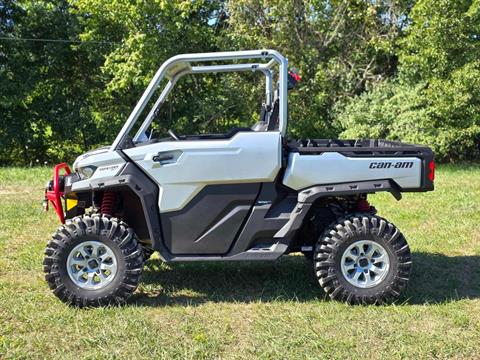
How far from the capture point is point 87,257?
4543mm

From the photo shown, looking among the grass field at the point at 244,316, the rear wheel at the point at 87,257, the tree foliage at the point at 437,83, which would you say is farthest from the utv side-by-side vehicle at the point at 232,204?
the tree foliage at the point at 437,83

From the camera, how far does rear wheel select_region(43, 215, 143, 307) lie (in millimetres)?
4461

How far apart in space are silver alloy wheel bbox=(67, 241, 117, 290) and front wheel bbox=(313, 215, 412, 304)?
1.72 metres

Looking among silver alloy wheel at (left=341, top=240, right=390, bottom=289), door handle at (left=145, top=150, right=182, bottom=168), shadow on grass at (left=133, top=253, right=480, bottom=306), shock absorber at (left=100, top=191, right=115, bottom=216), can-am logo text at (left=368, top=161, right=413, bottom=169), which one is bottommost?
shadow on grass at (left=133, top=253, right=480, bottom=306)

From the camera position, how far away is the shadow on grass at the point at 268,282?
4.82 metres

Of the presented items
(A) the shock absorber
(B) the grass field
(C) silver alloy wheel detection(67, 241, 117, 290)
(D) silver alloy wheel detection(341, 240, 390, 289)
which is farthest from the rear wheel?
(D) silver alloy wheel detection(341, 240, 390, 289)

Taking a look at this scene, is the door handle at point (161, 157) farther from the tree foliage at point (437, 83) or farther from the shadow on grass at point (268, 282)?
the tree foliage at point (437, 83)

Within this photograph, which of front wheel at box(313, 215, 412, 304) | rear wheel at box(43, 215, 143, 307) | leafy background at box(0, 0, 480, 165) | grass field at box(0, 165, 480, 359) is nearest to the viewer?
grass field at box(0, 165, 480, 359)

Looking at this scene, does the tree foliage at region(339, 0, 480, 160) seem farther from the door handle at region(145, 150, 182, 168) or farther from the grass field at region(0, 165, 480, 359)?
the door handle at region(145, 150, 182, 168)

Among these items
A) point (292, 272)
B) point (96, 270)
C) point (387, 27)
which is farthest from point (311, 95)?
point (96, 270)

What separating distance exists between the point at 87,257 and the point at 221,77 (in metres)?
14.4

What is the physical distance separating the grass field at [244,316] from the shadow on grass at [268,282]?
1cm

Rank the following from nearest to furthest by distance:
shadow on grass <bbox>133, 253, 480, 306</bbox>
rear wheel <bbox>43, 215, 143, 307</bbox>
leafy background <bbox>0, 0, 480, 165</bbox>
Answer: rear wheel <bbox>43, 215, 143, 307</bbox>
shadow on grass <bbox>133, 253, 480, 306</bbox>
leafy background <bbox>0, 0, 480, 165</bbox>

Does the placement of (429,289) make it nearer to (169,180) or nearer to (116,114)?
(169,180)
